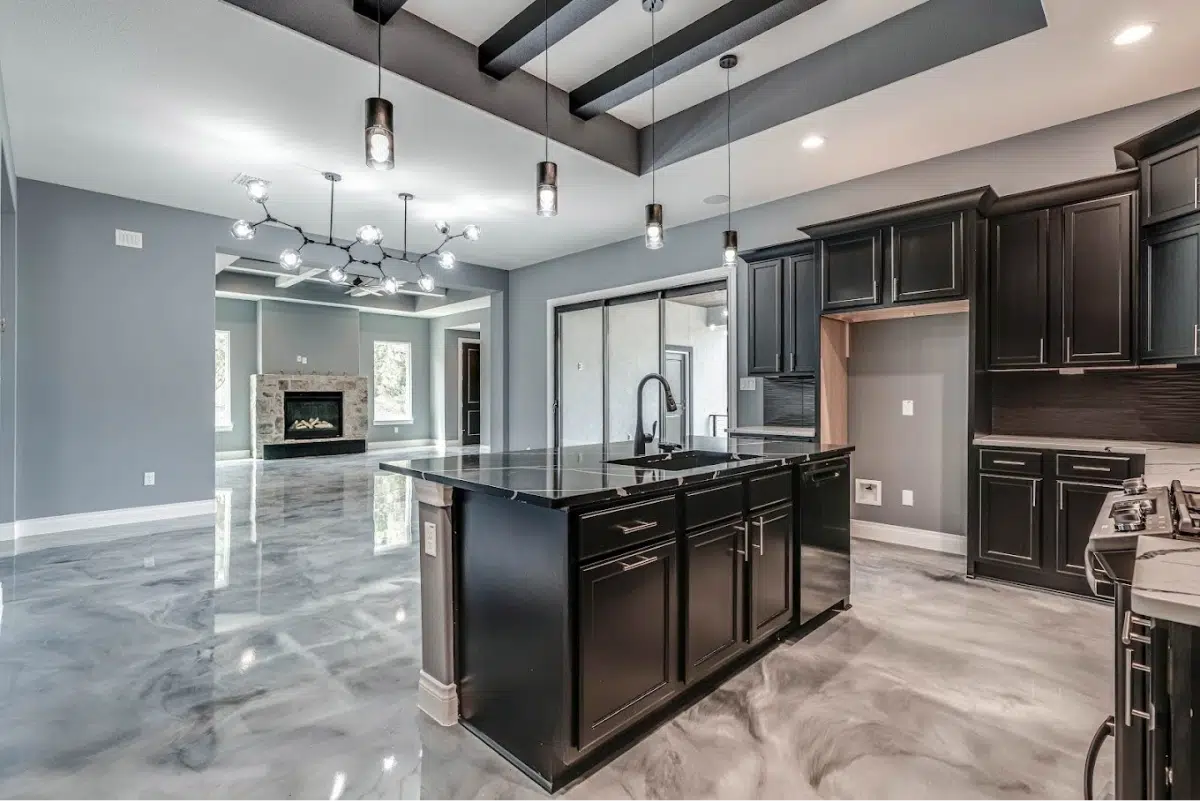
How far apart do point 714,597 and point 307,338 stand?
34.7 ft

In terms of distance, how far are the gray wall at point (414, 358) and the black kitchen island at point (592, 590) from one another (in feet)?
34.3

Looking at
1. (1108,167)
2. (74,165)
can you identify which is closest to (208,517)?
(74,165)

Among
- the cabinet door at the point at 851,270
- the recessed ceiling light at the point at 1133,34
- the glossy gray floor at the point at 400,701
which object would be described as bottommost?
the glossy gray floor at the point at 400,701

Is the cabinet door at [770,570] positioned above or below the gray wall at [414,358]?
below

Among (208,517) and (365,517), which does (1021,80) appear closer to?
(365,517)

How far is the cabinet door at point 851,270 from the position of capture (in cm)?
419

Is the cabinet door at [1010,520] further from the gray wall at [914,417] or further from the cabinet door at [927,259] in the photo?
the cabinet door at [927,259]

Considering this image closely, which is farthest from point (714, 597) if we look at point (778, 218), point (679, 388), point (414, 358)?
point (414, 358)

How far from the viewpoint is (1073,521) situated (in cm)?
344

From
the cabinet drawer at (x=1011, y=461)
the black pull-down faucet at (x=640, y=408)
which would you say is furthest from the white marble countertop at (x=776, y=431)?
the black pull-down faucet at (x=640, y=408)

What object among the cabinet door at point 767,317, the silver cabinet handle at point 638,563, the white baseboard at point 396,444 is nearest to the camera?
the silver cabinet handle at point 638,563

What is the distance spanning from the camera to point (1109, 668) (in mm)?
2551

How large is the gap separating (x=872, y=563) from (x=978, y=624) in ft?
3.56

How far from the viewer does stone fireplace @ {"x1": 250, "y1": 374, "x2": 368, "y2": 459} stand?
10383 millimetres
